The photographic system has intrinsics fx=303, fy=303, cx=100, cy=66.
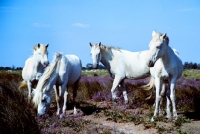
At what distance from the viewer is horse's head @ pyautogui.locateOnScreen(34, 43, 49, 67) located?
857cm

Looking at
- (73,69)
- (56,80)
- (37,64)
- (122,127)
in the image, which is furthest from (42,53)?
(122,127)

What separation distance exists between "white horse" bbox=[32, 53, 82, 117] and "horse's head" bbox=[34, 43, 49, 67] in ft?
1.79

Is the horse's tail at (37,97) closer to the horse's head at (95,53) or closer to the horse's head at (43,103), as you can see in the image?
the horse's head at (43,103)

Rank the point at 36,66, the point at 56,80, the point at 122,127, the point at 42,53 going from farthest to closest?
the point at 36,66 < the point at 42,53 < the point at 56,80 < the point at 122,127

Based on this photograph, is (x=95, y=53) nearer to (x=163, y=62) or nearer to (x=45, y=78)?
(x=45, y=78)

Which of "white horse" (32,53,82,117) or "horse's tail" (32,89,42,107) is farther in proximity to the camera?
"white horse" (32,53,82,117)

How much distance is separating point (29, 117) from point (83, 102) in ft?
20.3

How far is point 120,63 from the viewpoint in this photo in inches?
392

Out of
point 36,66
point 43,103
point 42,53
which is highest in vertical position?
point 42,53

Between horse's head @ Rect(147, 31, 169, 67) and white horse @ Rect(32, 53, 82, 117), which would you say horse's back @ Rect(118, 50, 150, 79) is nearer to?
white horse @ Rect(32, 53, 82, 117)

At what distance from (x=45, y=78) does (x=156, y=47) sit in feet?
9.34

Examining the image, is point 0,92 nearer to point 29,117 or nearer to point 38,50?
point 29,117

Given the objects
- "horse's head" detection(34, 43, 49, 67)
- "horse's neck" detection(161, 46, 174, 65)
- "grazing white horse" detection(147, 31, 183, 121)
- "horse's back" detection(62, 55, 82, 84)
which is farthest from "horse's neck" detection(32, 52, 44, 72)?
"horse's neck" detection(161, 46, 174, 65)

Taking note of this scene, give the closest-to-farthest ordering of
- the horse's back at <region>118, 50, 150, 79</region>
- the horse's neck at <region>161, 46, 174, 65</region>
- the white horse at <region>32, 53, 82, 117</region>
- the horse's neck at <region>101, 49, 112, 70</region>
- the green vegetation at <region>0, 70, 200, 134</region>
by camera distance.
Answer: the green vegetation at <region>0, 70, 200, 134</region>, the horse's neck at <region>161, 46, 174, 65</region>, the white horse at <region>32, 53, 82, 117</region>, the horse's back at <region>118, 50, 150, 79</region>, the horse's neck at <region>101, 49, 112, 70</region>
